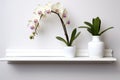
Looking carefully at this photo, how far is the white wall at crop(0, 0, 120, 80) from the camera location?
1.13m

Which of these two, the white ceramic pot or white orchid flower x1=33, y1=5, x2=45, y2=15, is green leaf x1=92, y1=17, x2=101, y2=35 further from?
white orchid flower x1=33, y1=5, x2=45, y2=15

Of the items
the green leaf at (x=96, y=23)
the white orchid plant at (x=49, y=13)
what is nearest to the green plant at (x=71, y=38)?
the white orchid plant at (x=49, y=13)

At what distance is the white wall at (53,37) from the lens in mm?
1126

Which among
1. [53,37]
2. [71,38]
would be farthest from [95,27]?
[53,37]

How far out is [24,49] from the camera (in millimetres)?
1121

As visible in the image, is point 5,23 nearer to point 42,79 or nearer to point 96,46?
point 42,79

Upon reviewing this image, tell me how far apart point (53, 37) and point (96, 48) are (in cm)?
27

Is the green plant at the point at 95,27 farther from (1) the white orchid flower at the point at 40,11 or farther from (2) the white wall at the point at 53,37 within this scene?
(1) the white orchid flower at the point at 40,11

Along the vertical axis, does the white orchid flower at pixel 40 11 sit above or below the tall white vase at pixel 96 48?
above

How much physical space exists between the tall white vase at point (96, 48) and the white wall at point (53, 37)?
0.08 meters

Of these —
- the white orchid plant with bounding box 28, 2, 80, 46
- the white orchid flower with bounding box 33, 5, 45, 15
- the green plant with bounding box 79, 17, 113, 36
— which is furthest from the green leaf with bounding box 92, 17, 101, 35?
the white orchid flower with bounding box 33, 5, 45, 15

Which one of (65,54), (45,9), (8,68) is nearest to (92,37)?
(65,54)

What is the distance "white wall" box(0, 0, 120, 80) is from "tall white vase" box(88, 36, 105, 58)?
0.27 ft

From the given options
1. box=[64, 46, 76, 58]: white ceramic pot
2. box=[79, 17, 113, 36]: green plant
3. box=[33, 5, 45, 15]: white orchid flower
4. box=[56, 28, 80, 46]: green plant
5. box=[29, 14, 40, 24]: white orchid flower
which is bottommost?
box=[64, 46, 76, 58]: white ceramic pot
